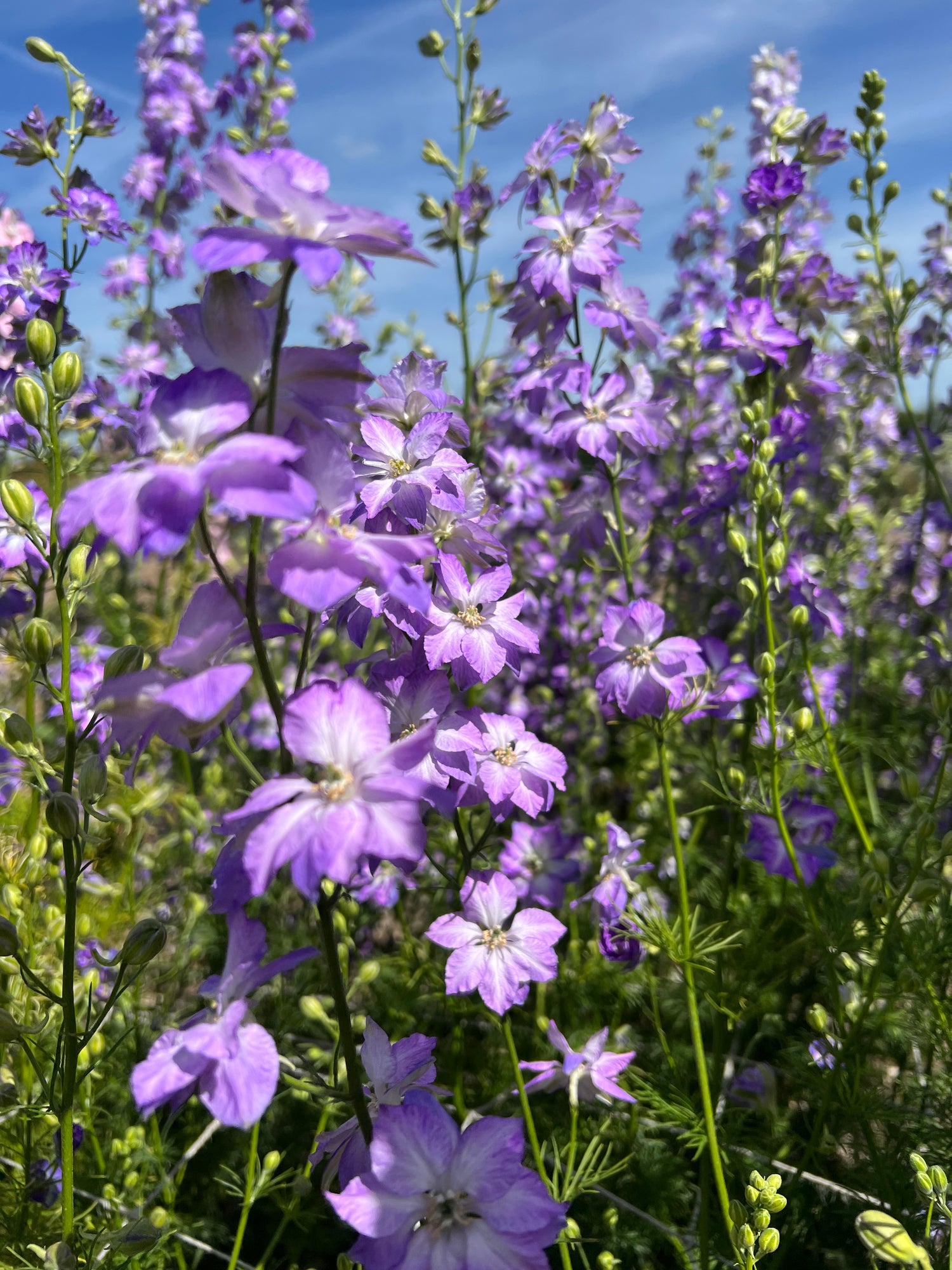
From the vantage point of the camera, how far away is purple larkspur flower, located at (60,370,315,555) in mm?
830

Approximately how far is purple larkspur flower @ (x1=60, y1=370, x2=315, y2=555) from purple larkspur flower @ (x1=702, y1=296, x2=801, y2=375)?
1.78 m

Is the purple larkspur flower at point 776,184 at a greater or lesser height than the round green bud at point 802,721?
greater

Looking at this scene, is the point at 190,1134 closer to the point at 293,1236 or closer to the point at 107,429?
the point at 293,1236

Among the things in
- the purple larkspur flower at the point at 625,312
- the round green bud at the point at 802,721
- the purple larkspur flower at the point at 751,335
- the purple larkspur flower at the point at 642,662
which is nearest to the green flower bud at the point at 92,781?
the purple larkspur flower at the point at 642,662

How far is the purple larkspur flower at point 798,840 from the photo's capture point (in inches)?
87.3

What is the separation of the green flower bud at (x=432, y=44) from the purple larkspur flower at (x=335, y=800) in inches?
104

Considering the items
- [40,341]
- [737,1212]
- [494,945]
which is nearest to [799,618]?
[494,945]

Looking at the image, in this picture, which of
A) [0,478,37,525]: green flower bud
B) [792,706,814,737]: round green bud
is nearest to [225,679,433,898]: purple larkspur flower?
[0,478,37,525]: green flower bud

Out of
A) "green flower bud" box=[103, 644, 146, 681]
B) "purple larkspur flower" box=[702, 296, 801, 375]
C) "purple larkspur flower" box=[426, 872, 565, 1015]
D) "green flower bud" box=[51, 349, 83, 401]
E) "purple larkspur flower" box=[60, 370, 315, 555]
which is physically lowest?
"purple larkspur flower" box=[426, 872, 565, 1015]

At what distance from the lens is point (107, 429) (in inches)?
121

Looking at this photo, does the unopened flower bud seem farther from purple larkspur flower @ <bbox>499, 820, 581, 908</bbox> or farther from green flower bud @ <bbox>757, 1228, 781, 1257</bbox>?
green flower bud @ <bbox>757, 1228, 781, 1257</bbox>

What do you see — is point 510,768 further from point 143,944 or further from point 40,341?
point 40,341

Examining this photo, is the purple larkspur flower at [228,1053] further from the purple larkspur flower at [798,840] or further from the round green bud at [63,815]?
the purple larkspur flower at [798,840]

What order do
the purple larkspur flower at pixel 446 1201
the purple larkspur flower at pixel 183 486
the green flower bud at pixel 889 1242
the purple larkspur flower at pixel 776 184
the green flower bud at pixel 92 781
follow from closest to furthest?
1. the purple larkspur flower at pixel 183 486
2. the purple larkspur flower at pixel 446 1201
3. the green flower bud at pixel 889 1242
4. the green flower bud at pixel 92 781
5. the purple larkspur flower at pixel 776 184
